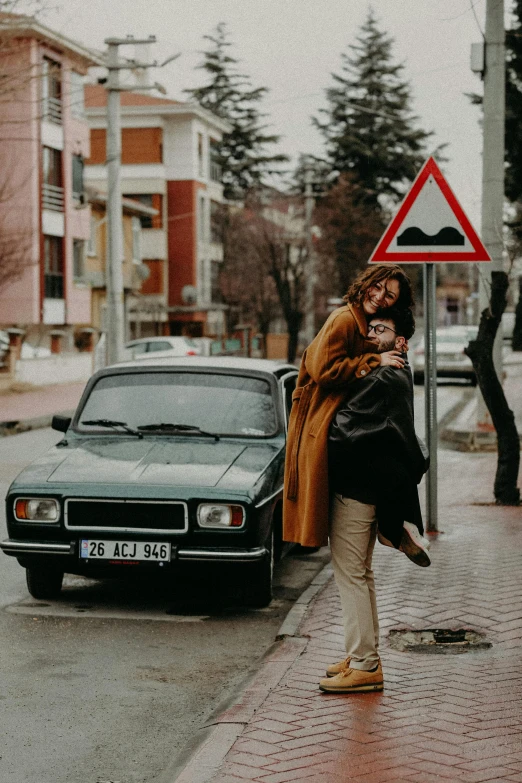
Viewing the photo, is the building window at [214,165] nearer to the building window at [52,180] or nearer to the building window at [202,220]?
the building window at [202,220]

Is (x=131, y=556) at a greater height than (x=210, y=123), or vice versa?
(x=210, y=123)

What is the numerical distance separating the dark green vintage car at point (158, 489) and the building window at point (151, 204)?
183ft

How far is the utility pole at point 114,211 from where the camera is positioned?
30406 millimetres

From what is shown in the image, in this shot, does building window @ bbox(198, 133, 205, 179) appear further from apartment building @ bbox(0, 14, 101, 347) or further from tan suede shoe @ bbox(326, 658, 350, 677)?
tan suede shoe @ bbox(326, 658, 350, 677)

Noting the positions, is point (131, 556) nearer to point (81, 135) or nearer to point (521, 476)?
point (521, 476)

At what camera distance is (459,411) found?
27.0 m

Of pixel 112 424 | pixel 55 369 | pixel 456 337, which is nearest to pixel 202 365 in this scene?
pixel 112 424

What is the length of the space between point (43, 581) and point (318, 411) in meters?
3.15

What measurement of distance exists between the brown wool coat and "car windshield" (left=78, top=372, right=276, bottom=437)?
291 centimetres

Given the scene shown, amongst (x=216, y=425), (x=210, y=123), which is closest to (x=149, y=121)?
(x=210, y=123)

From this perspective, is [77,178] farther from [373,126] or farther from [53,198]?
[373,126]

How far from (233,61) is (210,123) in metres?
12.5

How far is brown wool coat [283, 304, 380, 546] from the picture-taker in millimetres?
5383

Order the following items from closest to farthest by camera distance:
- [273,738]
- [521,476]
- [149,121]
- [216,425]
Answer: [273,738], [216,425], [521,476], [149,121]
